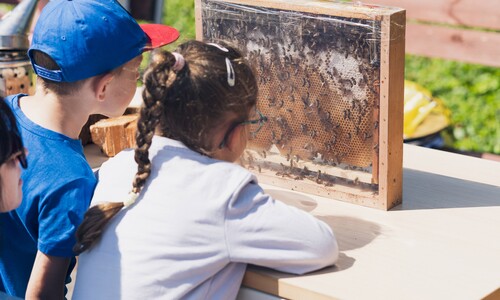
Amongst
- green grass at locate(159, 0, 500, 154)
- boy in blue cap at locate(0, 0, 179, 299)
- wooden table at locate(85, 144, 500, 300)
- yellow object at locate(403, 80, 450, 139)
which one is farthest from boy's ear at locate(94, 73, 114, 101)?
green grass at locate(159, 0, 500, 154)

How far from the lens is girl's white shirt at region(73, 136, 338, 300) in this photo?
1636 mm

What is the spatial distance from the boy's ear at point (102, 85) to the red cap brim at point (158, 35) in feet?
0.47

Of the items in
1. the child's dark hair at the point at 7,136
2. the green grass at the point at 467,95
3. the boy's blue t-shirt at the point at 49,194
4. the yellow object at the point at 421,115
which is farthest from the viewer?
the green grass at the point at 467,95

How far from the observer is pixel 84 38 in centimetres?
194

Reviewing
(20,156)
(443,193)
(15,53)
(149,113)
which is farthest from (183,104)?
(15,53)

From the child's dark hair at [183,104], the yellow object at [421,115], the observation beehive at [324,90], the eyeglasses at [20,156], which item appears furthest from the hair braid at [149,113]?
the yellow object at [421,115]

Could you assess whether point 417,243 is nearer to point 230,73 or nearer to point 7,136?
point 230,73

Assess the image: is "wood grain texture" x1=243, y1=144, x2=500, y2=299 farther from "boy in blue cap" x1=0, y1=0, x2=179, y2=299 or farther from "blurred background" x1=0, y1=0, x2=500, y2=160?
"blurred background" x1=0, y1=0, x2=500, y2=160

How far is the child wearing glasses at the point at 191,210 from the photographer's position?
5.38 feet

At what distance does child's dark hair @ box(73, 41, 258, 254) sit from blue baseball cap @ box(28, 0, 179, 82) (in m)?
0.27

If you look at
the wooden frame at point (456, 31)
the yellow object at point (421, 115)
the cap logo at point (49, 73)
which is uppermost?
the cap logo at point (49, 73)

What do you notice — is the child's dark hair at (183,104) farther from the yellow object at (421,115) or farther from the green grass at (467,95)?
the green grass at (467,95)

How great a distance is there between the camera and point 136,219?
1711 millimetres

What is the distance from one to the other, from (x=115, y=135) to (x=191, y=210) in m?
0.91
